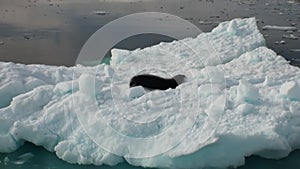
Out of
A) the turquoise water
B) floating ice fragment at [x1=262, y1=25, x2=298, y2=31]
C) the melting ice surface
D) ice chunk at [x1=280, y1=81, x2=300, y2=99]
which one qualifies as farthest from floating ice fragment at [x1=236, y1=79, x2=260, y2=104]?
floating ice fragment at [x1=262, y1=25, x2=298, y2=31]

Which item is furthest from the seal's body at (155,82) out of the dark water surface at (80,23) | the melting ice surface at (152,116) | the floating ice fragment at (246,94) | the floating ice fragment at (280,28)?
the floating ice fragment at (280,28)

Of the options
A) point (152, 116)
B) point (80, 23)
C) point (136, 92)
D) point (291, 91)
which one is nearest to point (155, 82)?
point (136, 92)

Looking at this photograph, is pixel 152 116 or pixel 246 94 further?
pixel 246 94

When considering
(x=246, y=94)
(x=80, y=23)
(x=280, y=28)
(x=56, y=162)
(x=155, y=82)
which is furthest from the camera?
(x=80, y=23)

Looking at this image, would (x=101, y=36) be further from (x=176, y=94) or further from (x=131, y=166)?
(x=131, y=166)

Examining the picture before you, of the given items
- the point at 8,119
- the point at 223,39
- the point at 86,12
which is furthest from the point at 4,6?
the point at 8,119

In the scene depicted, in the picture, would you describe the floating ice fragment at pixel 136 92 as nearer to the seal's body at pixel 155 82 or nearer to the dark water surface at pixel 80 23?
the seal's body at pixel 155 82

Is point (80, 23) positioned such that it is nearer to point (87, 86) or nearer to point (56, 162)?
point (87, 86)
